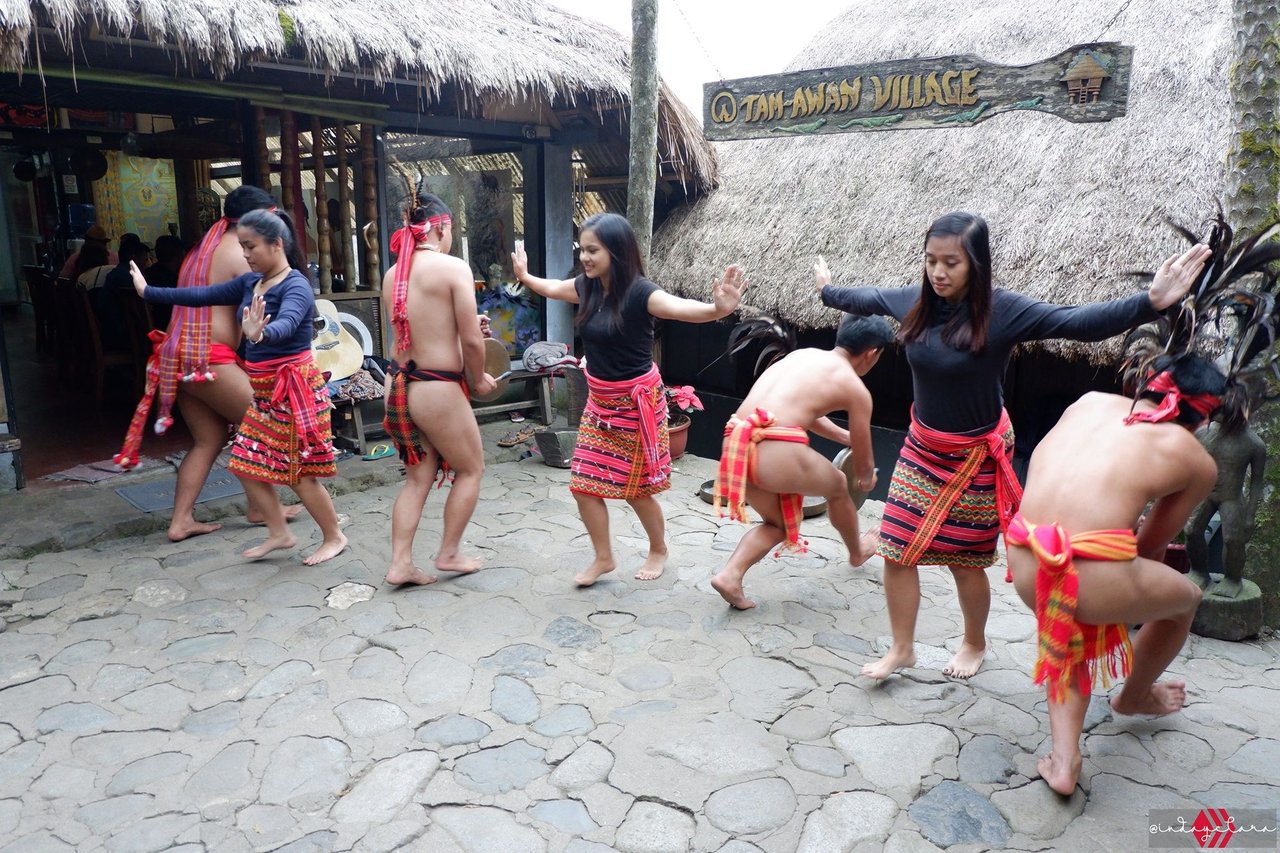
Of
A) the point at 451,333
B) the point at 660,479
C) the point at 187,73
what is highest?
the point at 187,73

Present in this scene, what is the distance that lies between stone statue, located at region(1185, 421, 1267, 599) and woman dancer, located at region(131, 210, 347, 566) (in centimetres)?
364

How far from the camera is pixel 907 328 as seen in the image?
9.70ft

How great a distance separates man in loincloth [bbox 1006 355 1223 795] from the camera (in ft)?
7.70

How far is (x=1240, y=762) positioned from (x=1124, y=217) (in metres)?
3.69

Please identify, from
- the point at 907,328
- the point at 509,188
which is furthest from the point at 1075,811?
the point at 509,188

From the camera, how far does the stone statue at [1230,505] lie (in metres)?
3.45

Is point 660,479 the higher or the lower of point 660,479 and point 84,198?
the lower

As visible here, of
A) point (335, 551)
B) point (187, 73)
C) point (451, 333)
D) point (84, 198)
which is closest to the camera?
point (451, 333)

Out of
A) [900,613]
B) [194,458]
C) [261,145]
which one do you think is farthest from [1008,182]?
[194,458]

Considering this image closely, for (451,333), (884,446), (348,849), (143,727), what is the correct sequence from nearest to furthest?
(348,849) < (143,727) < (451,333) < (884,446)

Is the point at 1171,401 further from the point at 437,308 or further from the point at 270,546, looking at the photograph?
the point at 270,546

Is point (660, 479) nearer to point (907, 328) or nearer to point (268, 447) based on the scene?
point (907, 328)

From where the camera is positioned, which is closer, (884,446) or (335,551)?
(335,551)

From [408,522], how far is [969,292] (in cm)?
246
